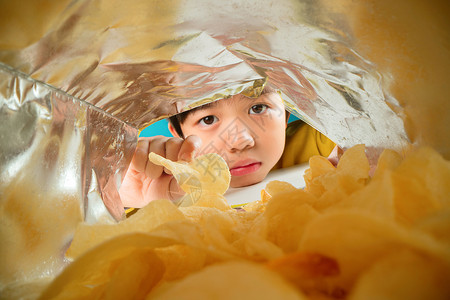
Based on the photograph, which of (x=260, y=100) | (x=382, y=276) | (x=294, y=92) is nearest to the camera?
(x=382, y=276)

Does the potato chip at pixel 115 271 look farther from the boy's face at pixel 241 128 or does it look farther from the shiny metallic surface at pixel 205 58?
the boy's face at pixel 241 128

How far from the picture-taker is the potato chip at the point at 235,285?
130 millimetres

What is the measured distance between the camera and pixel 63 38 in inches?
10.2

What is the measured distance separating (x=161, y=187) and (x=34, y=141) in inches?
18.7

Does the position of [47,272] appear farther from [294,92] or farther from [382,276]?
[294,92]

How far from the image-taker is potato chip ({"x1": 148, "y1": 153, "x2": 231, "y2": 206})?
0.48 metres

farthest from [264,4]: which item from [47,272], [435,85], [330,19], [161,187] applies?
[161,187]

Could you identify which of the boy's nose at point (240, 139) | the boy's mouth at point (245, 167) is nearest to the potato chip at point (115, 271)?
the boy's nose at point (240, 139)

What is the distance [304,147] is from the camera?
4.53 feet

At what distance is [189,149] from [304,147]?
→ 0.88 metres

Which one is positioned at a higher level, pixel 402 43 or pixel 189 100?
pixel 402 43

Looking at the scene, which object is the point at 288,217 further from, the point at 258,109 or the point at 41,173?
the point at 258,109

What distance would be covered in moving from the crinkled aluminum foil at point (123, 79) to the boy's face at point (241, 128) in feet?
1.32

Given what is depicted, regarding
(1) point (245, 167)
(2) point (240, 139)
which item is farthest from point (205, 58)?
(1) point (245, 167)
